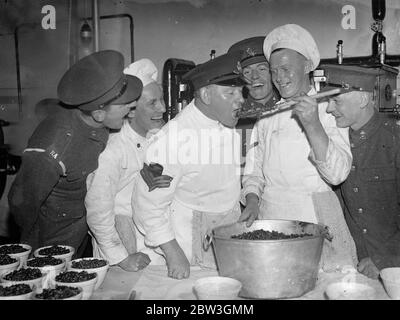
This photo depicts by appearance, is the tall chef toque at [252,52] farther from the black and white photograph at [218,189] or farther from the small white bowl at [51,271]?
the small white bowl at [51,271]

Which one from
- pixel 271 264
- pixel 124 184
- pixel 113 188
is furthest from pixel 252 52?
pixel 271 264

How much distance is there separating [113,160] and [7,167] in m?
3.22

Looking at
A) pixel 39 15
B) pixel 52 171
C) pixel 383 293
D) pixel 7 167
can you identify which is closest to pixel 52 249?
pixel 52 171

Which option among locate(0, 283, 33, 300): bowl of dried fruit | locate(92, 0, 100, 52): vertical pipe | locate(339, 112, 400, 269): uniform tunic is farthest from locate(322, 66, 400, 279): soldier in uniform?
locate(92, 0, 100, 52): vertical pipe

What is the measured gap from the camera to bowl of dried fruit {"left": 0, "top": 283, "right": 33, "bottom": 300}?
1.46 metres

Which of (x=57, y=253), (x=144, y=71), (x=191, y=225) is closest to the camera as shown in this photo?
(x=57, y=253)

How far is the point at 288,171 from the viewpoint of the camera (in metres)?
2.20

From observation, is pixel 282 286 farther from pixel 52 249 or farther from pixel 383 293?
pixel 52 249

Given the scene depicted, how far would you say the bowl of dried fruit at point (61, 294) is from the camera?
1.46 meters

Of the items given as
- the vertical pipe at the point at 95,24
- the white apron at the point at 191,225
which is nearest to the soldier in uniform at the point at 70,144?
the white apron at the point at 191,225

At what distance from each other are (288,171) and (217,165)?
1.22 ft

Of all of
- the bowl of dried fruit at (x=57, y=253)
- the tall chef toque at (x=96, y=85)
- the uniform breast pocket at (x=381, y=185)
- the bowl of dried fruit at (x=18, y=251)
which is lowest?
the bowl of dried fruit at (x=18, y=251)

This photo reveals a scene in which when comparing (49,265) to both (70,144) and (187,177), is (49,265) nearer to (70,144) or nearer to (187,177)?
(187,177)

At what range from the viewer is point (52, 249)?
6.89 feet
